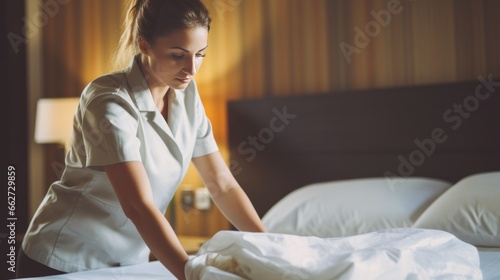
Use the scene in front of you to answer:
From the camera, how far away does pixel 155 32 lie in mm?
1399

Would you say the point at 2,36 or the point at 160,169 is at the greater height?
the point at 2,36

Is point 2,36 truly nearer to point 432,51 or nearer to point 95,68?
point 95,68

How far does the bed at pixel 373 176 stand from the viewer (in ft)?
4.14

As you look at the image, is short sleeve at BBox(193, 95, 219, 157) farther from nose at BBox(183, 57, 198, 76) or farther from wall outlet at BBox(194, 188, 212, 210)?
wall outlet at BBox(194, 188, 212, 210)

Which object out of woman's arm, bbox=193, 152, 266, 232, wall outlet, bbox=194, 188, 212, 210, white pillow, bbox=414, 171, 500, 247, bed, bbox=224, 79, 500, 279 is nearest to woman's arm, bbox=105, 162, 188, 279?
woman's arm, bbox=193, 152, 266, 232

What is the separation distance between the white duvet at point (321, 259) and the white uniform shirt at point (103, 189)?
33 cm

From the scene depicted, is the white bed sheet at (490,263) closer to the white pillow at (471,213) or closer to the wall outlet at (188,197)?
the white pillow at (471,213)

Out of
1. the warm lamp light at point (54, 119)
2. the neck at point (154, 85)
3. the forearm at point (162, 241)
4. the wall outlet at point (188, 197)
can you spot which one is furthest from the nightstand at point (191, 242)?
the forearm at point (162, 241)

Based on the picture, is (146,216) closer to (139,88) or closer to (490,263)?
(139,88)

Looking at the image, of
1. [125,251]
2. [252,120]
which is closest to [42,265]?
[125,251]

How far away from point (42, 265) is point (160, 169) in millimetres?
374

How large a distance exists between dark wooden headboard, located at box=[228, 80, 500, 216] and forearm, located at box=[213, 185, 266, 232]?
1.29 metres

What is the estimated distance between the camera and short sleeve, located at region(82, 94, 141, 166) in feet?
4.10

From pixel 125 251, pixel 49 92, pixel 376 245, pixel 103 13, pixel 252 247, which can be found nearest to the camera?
pixel 252 247
